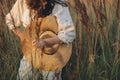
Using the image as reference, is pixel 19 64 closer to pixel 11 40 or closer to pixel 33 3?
pixel 11 40

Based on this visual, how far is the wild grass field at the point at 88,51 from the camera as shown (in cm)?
254

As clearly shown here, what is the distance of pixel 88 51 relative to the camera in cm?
274

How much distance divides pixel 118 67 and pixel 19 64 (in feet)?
1.94

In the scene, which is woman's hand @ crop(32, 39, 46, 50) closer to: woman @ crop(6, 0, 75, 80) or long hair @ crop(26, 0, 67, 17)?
woman @ crop(6, 0, 75, 80)

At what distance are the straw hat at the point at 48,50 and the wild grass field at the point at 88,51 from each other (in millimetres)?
96

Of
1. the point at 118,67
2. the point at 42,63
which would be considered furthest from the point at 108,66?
the point at 42,63

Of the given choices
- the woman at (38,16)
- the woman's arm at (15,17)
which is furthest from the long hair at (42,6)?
the woman's arm at (15,17)

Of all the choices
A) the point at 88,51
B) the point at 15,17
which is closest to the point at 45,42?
the point at 15,17

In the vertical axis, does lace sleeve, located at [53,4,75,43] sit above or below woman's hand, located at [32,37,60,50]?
above

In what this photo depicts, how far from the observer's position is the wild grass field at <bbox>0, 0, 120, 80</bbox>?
2537mm

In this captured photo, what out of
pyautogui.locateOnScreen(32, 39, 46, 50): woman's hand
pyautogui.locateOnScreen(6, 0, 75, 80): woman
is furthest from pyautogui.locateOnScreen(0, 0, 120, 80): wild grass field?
pyautogui.locateOnScreen(32, 39, 46, 50): woman's hand

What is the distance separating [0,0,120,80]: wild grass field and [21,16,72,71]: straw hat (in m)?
0.10

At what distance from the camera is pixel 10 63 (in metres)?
2.61

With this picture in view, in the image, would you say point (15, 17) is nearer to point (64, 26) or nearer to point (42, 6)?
point (42, 6)
